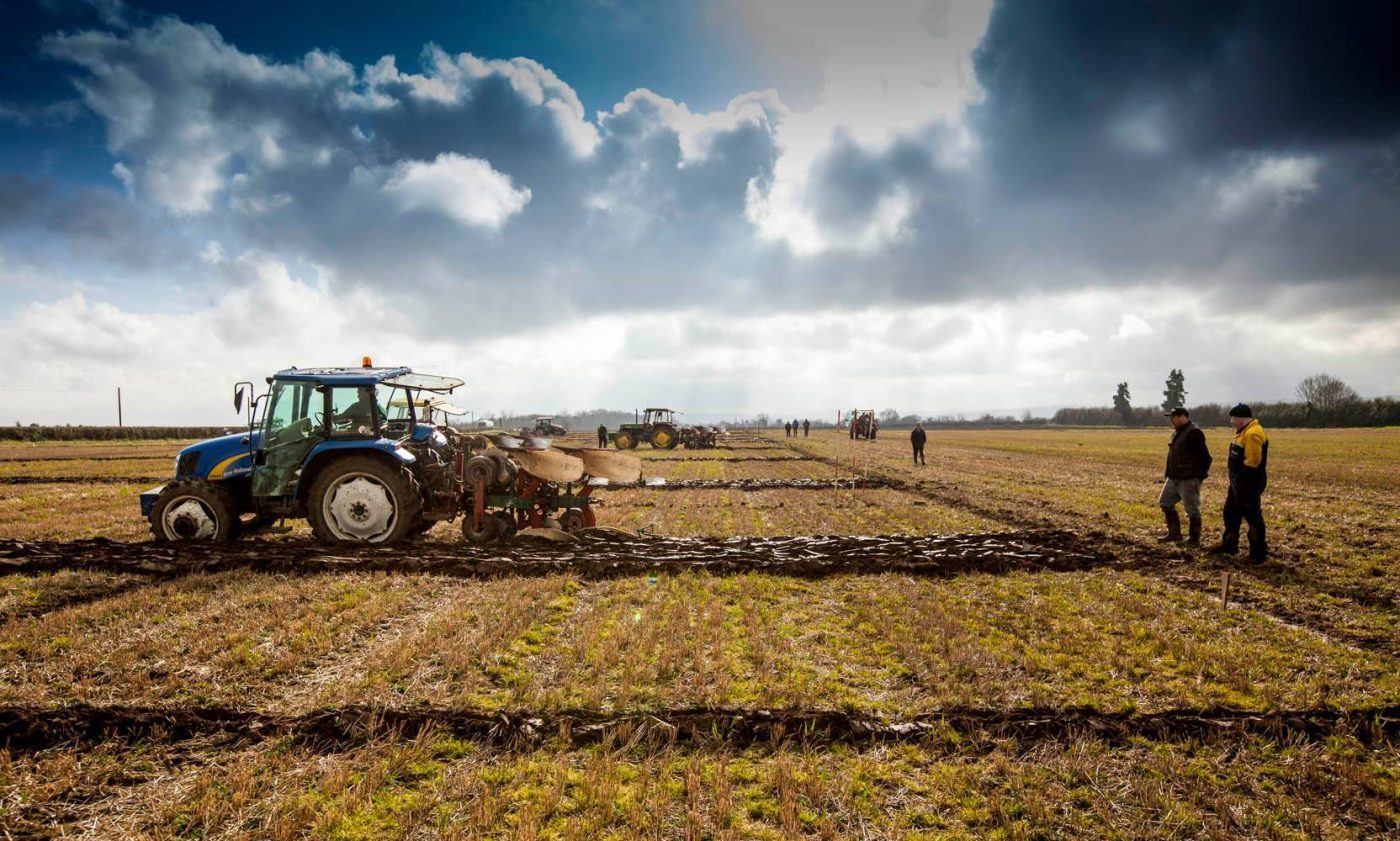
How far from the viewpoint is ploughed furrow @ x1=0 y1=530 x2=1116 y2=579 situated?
822 cm

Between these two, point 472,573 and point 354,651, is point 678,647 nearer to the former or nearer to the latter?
point 354,651

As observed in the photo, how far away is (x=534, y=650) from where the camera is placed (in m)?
5.54

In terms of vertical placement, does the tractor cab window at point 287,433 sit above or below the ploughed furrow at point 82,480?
above

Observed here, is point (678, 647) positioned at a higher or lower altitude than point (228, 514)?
lower

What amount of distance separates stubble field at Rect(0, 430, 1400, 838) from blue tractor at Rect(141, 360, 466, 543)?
0.57 metres

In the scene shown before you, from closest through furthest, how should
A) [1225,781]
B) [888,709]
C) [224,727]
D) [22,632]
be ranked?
[1225,781] < [224,727] < [888,709] < [22,632]

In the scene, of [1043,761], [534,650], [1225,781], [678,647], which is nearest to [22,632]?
[534,650]

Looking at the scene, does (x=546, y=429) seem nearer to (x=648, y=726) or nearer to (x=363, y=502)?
(x=363, y=502)

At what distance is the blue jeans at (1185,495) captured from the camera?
32.7 feet

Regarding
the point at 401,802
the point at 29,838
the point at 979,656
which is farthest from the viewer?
the point at 979,656

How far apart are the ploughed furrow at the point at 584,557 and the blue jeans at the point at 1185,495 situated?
157cm

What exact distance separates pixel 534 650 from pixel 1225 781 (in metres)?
4.70

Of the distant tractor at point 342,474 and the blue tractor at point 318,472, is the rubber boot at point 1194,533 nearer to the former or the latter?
the distant tractor at point 342,474

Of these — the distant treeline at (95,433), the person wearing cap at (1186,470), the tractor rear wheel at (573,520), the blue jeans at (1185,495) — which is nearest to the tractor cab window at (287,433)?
the tractor rear wheel at (573,520)
